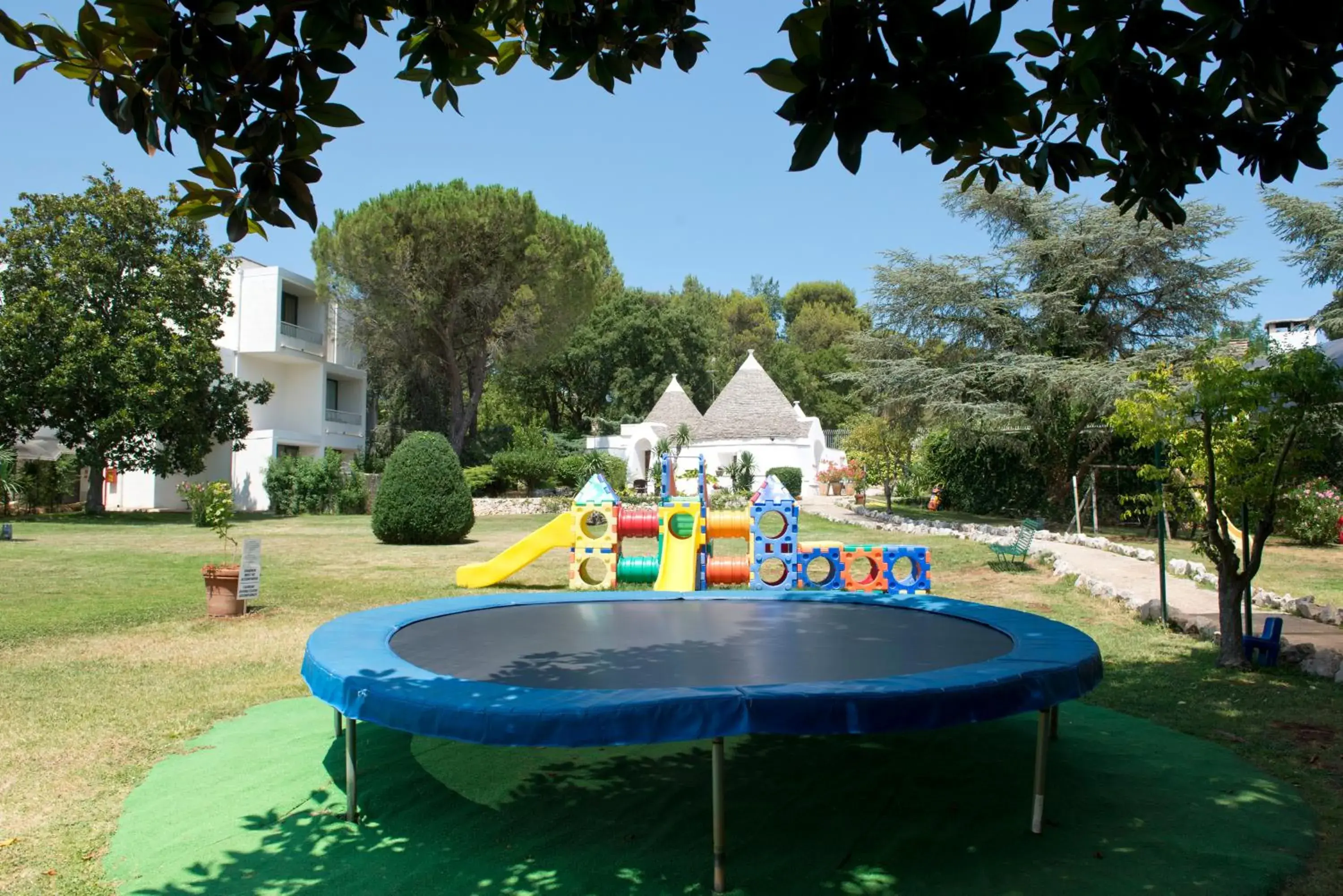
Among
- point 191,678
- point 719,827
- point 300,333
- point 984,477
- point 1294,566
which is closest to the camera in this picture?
point 719,827

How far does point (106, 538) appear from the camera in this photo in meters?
16.9

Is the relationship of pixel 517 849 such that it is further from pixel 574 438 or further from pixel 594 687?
pixel 574 438

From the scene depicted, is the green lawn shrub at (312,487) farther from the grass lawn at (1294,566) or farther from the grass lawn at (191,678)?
the grass lawn at (1294,566)

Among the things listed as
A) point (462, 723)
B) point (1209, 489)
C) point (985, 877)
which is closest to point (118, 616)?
point (462, 723)

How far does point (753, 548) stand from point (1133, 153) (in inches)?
295

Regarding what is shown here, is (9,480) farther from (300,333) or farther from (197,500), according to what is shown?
(300,333)

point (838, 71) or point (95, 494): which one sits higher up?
point (838, 71)

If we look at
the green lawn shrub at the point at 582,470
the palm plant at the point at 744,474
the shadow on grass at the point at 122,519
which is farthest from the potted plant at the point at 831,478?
the shadow on grass at the point at 122,519

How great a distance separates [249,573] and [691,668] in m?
6.12

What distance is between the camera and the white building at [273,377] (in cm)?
2708

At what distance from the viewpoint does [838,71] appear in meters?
2.09

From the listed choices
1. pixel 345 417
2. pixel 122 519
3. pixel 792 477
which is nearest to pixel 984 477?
pixel 792 477

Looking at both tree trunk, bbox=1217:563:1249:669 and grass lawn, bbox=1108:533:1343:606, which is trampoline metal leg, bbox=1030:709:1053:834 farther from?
grass lawn, bbox=1108:533:1343:606

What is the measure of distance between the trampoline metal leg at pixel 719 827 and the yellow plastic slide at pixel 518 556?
7.82 m
